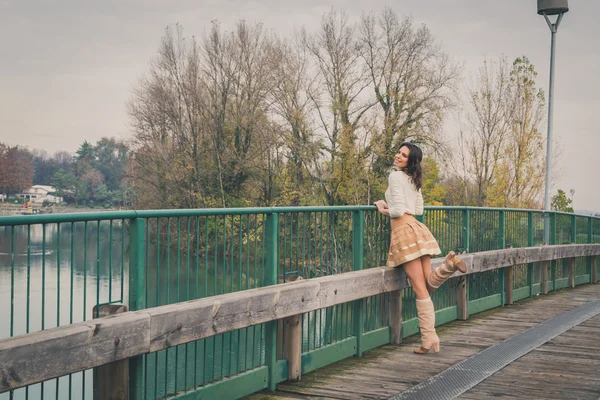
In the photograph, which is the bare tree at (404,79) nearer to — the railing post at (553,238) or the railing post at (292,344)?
the railing post at (553,238)

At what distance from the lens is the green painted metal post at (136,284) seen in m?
4.76

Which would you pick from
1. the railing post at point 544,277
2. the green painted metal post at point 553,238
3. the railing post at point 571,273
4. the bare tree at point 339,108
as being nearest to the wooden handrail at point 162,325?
the railing post at point 544,277

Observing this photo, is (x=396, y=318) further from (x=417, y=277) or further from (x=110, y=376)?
(x=110, y=376)

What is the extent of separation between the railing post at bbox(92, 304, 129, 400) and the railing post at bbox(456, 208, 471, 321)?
6.29 metres

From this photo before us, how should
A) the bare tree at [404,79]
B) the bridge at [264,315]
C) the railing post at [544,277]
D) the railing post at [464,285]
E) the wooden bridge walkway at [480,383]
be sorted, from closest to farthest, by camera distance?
the bridge at [264,315] → the wooden bridge walkway at [480,383] → the railing post at [464,285] → the railing post at [544,277] → the bare tree at [404,79]

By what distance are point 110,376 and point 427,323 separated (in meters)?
3.78

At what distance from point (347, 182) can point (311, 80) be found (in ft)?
20.1

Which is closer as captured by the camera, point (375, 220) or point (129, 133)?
point (375, 220)

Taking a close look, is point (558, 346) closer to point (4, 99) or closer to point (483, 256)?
point (483, 256)

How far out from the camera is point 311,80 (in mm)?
38469

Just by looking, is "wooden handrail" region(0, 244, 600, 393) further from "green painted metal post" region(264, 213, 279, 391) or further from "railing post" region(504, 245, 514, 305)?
"railing post" region(504, 245, 514, 305)

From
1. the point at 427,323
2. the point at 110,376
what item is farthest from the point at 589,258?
the point at 110,376

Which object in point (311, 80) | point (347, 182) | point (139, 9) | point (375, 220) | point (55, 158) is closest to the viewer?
point (375, 220)

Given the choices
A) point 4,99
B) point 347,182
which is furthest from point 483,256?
point 4,99
